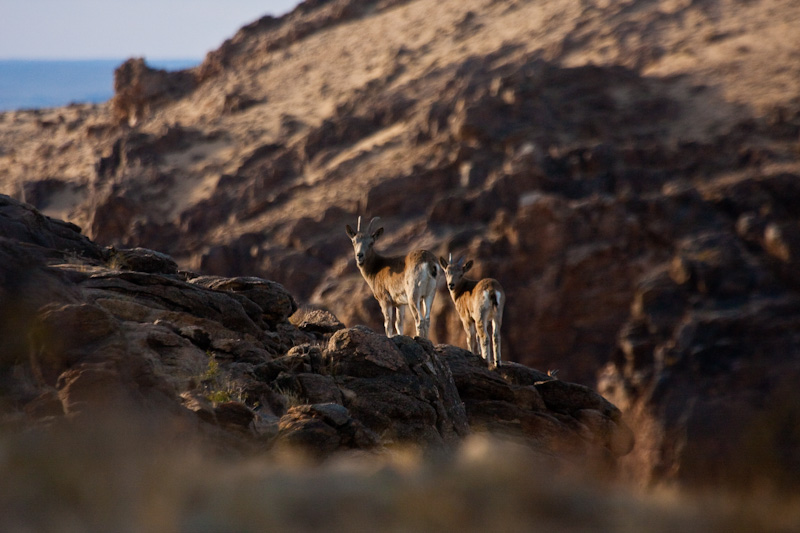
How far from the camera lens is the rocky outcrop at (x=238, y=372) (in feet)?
28.3

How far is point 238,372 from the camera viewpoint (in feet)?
36.0

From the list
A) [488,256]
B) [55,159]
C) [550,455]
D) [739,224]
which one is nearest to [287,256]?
[488,256]

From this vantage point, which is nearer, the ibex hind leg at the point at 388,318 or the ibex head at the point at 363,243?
the ibex hind leg at the point at 388,318

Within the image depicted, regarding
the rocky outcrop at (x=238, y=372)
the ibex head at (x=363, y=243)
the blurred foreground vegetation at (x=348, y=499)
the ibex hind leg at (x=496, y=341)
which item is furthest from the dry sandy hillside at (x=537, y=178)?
the blurred foreground vegetation at (x=348, y=499)

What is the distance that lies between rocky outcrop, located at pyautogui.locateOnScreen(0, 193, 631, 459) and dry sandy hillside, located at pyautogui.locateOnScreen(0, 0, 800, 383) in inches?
959

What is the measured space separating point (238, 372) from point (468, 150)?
40112 mm

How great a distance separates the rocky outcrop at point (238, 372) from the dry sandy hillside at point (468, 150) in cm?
2436

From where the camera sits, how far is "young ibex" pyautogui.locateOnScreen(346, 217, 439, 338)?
16.5m

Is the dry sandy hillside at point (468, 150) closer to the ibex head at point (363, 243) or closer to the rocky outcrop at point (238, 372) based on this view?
the ibex head at point (363, 243)

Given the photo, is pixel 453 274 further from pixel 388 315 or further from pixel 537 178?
pixel 537 178

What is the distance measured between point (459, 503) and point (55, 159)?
236ft

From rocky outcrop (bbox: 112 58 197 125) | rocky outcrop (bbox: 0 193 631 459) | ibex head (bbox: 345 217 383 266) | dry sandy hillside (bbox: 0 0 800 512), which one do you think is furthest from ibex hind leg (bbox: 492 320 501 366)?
rocky outcrop (bbox: 112 58 197 125)

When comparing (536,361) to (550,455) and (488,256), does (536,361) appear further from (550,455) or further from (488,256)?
(550,455)

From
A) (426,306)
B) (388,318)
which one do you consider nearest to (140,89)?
(388,318)
